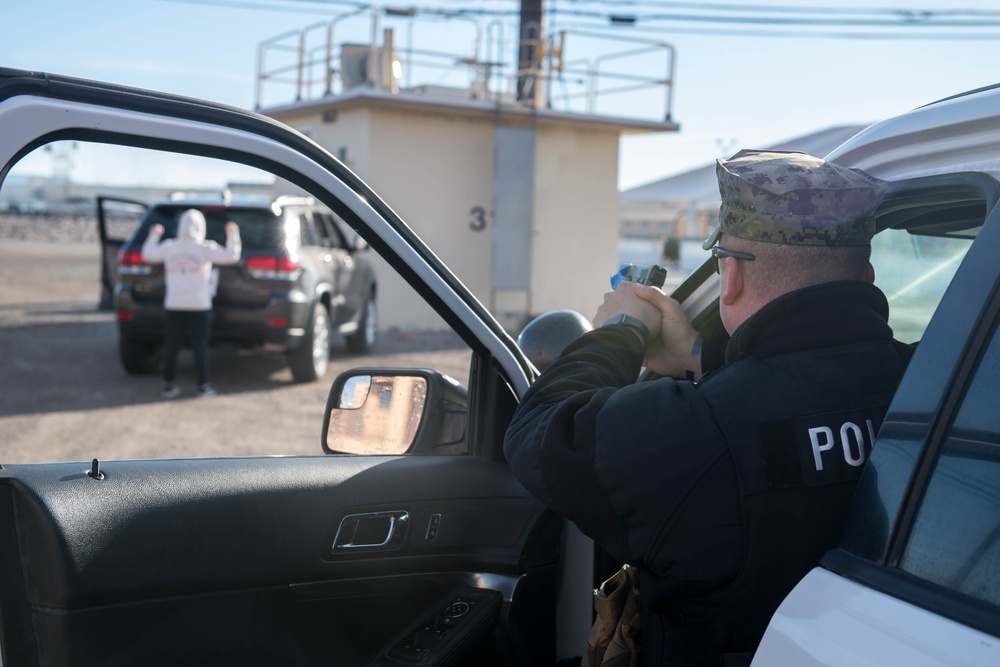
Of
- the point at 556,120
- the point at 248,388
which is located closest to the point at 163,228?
the point at 248,388

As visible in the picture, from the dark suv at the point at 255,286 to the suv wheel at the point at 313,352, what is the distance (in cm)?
1

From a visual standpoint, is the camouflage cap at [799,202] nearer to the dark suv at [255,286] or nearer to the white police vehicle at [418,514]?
the white police vehicle at [418,514]

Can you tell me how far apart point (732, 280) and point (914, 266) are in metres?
1.28

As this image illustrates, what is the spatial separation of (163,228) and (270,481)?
801 centimetres

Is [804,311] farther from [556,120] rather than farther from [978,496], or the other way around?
[556,120]

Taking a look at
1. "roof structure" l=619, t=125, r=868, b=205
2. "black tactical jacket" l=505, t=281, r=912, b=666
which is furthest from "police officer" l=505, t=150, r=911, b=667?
"roof structure" l=619, t=125, r=868, b=205

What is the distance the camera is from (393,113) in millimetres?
14727

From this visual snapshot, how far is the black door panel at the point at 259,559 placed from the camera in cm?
173

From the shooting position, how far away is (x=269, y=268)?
30.6 feet

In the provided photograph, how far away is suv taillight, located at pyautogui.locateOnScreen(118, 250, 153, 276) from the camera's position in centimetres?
927

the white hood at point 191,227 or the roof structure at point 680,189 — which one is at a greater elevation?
the roof structure at point 680,189

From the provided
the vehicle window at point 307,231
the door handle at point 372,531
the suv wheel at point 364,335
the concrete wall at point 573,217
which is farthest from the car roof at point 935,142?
the concrete wall at point 573,217

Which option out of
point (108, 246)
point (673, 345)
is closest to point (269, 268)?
point (108, 246)

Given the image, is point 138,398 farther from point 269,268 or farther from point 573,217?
point 573,217
